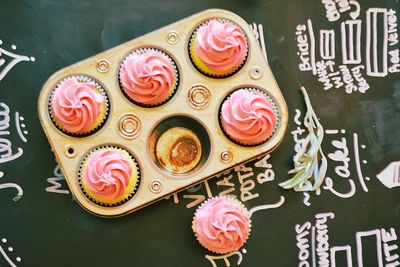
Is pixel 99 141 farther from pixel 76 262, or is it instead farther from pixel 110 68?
pixel 76 262

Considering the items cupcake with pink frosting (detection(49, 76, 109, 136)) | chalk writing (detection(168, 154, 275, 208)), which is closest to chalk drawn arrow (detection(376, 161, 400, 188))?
chalk writing (detection(168, 154, 275, 208))

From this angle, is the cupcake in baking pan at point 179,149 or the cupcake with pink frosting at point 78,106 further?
the cupcake in baking pan at point 179,149

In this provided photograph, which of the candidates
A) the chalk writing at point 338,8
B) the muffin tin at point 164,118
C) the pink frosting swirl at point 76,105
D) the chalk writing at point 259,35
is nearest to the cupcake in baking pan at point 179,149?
the muffin tin at point 164,118

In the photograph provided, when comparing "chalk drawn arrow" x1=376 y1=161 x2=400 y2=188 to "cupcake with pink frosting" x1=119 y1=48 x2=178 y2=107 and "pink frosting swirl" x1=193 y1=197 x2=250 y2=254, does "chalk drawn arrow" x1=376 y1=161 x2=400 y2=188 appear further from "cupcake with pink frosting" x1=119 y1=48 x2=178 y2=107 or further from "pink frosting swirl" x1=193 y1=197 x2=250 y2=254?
"cupcake with pink frosting" x1=119 y1=48 x2=178 y2=107

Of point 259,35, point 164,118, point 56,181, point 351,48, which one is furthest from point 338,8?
point 56,181

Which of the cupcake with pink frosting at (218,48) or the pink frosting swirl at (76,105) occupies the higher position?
the cupcake with pink frosting at (218,48)

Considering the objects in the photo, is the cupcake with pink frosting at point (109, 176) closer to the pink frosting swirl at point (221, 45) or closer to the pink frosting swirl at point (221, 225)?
the pink frosting swirl at point (221, 225)

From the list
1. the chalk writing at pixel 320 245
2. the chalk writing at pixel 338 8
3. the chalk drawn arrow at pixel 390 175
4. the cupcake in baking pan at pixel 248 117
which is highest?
the chalk writing at pixel 338 8
